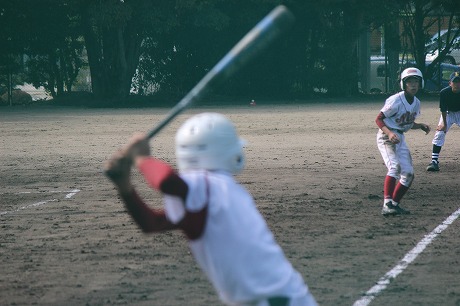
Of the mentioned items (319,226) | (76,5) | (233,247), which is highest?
(76,5)

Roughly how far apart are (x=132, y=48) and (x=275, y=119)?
1190 cm

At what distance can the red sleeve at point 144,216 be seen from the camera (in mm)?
4164

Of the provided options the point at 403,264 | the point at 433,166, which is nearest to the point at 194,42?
the point at 433,166

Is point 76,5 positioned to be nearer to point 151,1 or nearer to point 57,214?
point 151,1

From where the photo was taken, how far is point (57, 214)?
1215cm

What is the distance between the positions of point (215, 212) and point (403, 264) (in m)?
4.88

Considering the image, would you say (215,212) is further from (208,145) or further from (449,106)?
(449,106)

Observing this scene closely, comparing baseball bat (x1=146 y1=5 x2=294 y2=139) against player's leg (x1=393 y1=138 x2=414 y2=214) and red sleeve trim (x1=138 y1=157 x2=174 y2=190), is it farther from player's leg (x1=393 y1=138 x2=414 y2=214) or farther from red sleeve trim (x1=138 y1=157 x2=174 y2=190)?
player's leg (x1=393 y1=138 x2=414 y2=214)

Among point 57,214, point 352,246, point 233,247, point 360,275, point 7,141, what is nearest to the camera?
point 233,247

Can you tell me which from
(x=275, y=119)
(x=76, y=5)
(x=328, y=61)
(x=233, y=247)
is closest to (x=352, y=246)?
(x=233, y=247)

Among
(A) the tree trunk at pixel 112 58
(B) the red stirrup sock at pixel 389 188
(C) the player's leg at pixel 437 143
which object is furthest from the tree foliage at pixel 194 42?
(B) the red stirrup sock at pixel 389 188

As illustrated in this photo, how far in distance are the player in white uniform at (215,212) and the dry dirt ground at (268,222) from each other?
305cm

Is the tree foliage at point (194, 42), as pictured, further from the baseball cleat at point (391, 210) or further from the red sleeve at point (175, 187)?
the red sleeve at point (175, 187)

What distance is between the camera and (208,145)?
4141 millimetres
